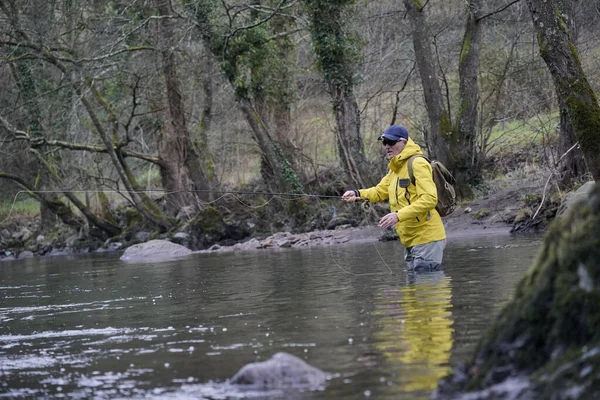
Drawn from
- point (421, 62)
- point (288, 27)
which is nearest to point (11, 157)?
point (288, 27)

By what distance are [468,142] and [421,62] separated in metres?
2.13

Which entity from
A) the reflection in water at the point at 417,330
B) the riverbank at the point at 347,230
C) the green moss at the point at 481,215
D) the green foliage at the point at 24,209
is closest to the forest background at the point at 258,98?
the riverbank at the point at 347,230

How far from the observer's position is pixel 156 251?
23.6m

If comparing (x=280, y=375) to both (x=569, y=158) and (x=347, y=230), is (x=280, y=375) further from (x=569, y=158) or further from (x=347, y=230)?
(x=347, y=230)

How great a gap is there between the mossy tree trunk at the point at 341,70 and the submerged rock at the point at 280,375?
56.3 feet

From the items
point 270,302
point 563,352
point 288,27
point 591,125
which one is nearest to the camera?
point 563,352

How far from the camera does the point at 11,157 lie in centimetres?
2942

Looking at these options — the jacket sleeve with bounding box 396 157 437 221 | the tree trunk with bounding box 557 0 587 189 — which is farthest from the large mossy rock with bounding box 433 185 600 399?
the tree trunk with bounding box 557 0 587 189

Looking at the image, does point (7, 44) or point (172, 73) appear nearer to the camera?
point (7, 44)

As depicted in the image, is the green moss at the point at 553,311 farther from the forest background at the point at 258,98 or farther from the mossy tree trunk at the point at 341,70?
the mossy tree trunk at the point at 341,70

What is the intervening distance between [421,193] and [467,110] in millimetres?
11481

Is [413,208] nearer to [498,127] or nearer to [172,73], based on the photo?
[498,127]

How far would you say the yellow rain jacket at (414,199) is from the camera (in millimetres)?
10047

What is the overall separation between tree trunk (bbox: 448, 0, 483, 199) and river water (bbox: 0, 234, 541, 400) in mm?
6417
